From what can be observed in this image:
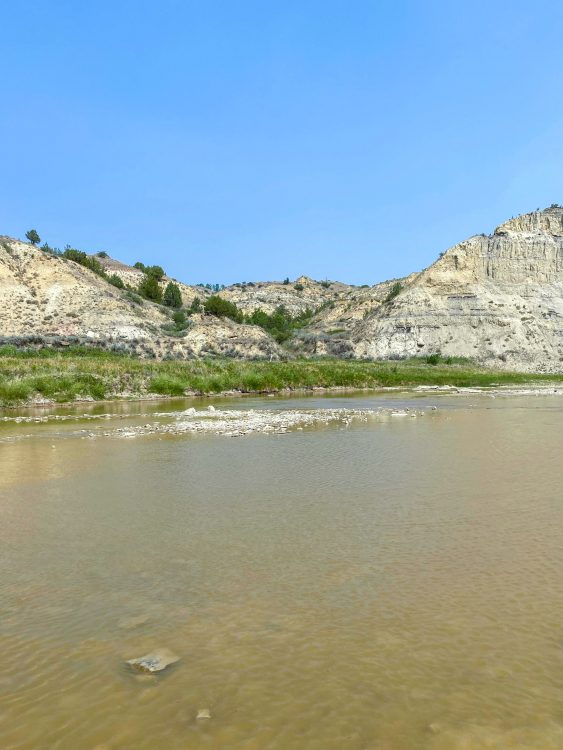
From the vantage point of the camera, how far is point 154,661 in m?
4.76

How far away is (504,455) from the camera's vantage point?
14.8 m

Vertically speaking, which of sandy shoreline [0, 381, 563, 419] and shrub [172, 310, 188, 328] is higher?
shrub [172, 310, 188, 328]

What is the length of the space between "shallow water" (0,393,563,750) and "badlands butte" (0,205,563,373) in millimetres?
53126

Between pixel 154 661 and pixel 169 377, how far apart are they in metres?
38.2

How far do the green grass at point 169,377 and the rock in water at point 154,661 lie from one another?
31.2 meters

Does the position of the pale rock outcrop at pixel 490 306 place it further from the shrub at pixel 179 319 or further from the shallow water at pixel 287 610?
the shallow water at pixel 287 610

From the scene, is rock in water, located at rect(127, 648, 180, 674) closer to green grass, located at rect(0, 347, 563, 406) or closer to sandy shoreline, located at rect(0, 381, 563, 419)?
sandy shoreline, located at rect(0, 381, 563, 419)

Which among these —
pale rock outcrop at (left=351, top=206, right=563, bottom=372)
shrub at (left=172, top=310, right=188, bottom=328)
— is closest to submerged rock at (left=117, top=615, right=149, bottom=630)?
shrub at (left=172, top=310, right=188, bottom=328)

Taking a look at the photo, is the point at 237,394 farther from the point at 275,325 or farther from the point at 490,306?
the point at 275,325

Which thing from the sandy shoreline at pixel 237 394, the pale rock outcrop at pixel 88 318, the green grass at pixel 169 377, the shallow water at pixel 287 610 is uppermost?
the pale rock outcrop at pixel 88 318

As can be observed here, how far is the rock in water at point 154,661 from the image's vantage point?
465 cm

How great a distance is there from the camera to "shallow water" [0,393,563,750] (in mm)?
3986

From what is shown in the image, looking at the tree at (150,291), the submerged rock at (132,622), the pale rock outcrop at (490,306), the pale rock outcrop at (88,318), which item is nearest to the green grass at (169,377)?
the pale rock outcrop at (88,318)

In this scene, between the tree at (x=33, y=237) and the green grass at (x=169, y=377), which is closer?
the green grass at (x=169, y=377)
